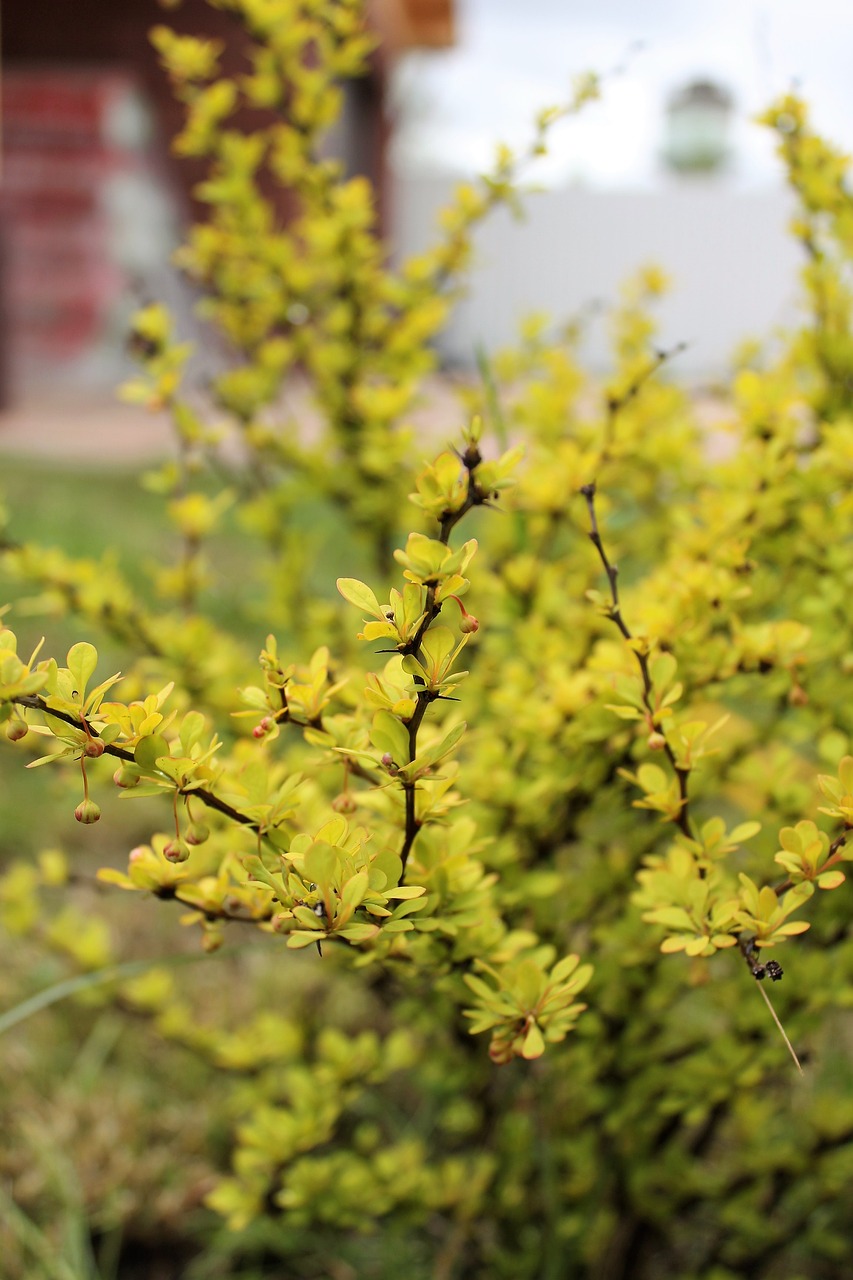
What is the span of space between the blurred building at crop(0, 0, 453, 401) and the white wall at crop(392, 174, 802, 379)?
6.97 metres

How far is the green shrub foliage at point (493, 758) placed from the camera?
810 millimetres

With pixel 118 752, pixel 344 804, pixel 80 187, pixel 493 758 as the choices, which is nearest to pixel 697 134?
pixel 80 187

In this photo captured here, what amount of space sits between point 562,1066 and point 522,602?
585 millimetres

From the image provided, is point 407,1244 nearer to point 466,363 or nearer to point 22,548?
point 22,548

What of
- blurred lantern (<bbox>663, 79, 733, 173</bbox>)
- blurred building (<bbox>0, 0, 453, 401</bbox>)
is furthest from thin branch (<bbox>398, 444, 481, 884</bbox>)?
blurred lantern (<bbox>663, 79, 733, 173</bbox>)

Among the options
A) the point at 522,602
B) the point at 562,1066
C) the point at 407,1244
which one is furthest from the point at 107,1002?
the point at 522,602

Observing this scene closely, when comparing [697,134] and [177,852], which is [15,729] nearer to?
[177,852]

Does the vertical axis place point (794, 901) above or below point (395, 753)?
below

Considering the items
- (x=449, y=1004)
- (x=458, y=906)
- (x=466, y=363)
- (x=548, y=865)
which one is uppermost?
(x=458, y=906)

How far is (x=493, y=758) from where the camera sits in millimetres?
1188

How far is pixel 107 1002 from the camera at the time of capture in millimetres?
1632

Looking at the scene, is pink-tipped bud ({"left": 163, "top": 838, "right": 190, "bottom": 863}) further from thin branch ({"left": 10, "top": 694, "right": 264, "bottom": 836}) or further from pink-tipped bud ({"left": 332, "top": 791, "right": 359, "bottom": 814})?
pink-tipped bud ({"left": 332, "top": 791, "right": 359, "bottom": 814})

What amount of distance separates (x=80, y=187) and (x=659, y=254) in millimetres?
9557

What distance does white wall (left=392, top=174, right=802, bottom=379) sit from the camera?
52.4ft
